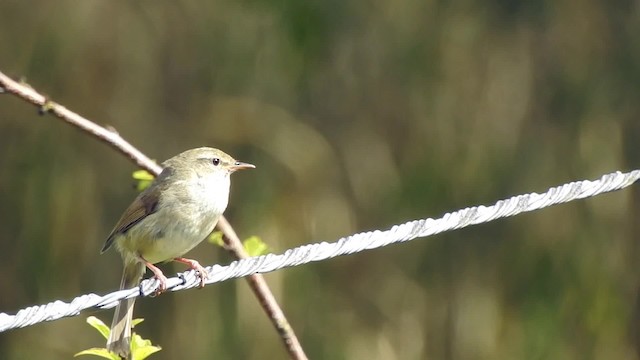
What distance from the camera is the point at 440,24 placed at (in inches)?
357

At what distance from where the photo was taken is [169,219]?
5199mm

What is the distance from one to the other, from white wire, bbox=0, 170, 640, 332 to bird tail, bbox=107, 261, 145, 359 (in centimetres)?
35

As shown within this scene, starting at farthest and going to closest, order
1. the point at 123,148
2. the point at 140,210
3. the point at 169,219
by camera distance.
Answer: the point at 140,210
the point at 169,219
the point at 123,148

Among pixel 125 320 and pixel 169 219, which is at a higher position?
pixel 169 219

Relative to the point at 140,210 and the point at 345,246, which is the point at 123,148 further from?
the point at 345,246

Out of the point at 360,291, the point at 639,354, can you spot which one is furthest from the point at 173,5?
the point at 639,354

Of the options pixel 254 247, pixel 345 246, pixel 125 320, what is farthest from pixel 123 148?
pixel 345 246

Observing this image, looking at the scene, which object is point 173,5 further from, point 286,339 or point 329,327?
point 286,339

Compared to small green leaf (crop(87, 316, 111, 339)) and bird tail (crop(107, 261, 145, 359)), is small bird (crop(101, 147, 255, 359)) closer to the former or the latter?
bird tail (crop(107, 261, 145, 359))

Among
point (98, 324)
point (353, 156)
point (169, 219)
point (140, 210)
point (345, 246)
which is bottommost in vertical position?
point (345, 246)

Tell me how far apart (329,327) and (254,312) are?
587 millimetres

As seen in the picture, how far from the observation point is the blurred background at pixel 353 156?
8797mm

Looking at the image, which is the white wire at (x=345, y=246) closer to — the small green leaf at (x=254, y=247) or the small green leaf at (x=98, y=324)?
the small green leaf at (x=98, y=324)

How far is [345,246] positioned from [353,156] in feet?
18.6
